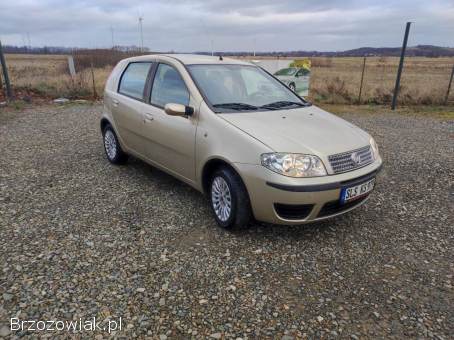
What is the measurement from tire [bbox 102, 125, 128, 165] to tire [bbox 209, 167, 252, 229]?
90.4 inches

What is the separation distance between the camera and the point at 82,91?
13242mm

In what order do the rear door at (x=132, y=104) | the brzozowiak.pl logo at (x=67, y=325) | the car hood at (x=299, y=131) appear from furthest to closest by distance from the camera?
the rear door at (x=132, y=104) < the car hood at (x=299, y=131) < the brzozowiak.pl logo at (x=67, y=325)

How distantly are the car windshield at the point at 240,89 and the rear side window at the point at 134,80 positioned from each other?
87 centimetres

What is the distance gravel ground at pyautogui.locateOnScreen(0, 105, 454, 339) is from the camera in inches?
93.1

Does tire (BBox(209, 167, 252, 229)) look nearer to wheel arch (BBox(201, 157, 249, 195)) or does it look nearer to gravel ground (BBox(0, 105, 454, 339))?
wheel arch (BBox(201, 157, 249, 195))

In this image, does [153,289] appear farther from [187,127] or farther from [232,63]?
[232,63]

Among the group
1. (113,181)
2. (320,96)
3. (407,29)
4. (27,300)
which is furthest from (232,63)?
(320,96)

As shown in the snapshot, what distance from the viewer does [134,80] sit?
15.4 ft

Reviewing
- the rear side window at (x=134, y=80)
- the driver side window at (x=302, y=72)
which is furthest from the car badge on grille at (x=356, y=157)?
the driver side window at (x=302, y=72)

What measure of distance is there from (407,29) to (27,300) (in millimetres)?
11344

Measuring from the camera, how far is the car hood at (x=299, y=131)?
9.87ft

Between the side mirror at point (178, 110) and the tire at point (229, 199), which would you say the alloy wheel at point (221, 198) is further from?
the side mirror at point (178, 110)

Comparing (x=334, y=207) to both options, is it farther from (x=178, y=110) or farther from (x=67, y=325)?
(x=67, y=325)

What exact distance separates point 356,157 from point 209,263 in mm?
1645
